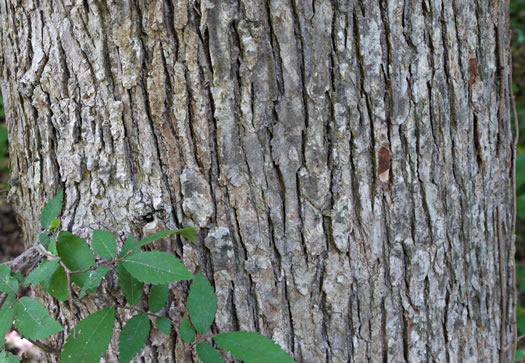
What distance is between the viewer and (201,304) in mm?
991

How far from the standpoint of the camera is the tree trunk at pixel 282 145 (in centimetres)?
97

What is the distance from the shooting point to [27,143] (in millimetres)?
1157

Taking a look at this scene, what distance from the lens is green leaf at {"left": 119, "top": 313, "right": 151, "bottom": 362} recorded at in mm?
981

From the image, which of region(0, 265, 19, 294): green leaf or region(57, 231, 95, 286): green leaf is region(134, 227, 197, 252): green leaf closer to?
region(57, 231, 95, 286): green leaf

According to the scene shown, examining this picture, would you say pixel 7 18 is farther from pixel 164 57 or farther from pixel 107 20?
pixel 164 57

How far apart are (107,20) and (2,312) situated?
2.08 ft

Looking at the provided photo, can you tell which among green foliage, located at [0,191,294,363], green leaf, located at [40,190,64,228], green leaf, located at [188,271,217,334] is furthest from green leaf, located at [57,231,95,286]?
green leaf, located at [188,271,217,334]

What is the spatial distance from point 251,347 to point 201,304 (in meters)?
0.14

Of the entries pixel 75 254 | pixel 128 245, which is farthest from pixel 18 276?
pixel 128 245

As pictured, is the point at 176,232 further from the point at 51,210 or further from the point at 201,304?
the point at 51,210

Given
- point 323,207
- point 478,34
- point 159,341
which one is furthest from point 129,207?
point 478,34

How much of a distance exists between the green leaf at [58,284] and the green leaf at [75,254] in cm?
2

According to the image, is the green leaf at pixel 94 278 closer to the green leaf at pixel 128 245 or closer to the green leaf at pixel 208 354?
the green leaf at pixel 128 245

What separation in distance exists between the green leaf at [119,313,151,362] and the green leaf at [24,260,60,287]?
0.63 ft
